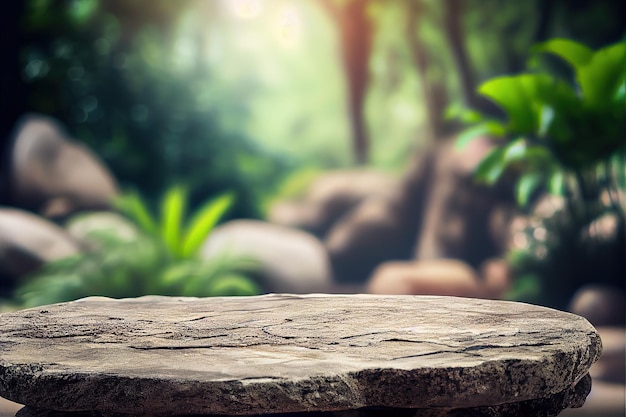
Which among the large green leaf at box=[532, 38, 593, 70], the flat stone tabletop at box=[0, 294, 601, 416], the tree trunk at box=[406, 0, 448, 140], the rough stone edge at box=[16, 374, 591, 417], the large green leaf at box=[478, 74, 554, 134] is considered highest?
the tree trunk at box=[406, 0, 448, 140]

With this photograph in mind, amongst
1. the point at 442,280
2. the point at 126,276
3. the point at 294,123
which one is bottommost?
the point at 442,280

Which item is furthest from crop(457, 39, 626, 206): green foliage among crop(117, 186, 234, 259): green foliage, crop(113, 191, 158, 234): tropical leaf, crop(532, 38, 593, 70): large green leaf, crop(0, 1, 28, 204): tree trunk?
crop(0, 1, 28, 204): tree trunk

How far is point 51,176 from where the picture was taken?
6.28 m

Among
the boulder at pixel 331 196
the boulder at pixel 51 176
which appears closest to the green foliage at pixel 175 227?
the boulder at pixel 51 176

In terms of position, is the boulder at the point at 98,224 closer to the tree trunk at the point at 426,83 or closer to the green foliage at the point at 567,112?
the green foliage at the point at 567,112

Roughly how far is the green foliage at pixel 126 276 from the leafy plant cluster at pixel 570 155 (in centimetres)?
205

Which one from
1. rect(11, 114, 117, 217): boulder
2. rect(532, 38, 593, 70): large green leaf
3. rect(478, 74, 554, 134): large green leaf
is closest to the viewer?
rect(532, 38, 593, 70): large green leaf

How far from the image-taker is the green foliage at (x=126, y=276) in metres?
4.77

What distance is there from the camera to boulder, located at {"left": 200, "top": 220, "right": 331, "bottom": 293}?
5.91m

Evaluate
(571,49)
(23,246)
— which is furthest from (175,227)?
(571,49)

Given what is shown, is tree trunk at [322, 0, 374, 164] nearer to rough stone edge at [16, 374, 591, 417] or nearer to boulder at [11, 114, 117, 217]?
boulder at [11, 114, 117, 217]

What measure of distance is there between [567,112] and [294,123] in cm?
278

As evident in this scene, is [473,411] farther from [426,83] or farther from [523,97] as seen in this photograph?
[426,83]

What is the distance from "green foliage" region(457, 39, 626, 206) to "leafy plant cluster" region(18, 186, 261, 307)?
2.04 meters
